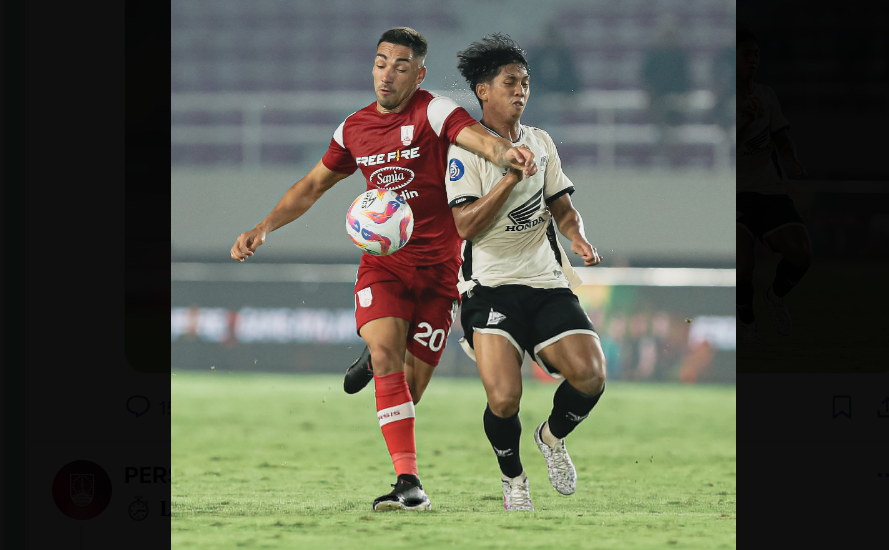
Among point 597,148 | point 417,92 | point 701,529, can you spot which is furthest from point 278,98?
point 701,529

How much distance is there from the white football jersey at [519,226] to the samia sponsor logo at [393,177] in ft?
0.65

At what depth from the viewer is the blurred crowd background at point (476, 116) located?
3855 millimetres

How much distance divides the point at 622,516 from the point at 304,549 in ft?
4.79

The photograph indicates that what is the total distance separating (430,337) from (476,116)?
3.43 feet

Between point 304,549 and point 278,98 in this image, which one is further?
point 278,98

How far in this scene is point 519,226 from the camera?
3705mm
